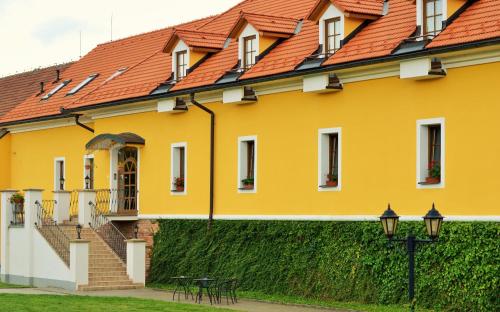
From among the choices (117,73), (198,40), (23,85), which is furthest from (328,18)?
(23,85)

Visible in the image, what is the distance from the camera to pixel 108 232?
122 feet

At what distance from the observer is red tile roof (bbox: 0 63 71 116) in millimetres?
49000

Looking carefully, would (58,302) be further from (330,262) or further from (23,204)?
(23,204)

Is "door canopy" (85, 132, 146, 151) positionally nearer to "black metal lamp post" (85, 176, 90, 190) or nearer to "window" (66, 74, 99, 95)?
"black metal lamp post" (85, 176, 90, 190)

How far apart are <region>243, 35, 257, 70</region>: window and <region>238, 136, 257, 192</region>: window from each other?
83.1 inches

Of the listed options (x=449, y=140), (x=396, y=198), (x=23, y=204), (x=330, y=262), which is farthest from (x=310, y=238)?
(x=23, y=204)

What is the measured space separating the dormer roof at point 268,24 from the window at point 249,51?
0.39 meters

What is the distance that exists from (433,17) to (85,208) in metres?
14.9

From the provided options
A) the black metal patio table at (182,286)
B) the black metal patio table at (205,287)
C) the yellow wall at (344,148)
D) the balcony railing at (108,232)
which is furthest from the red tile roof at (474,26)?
the balcony railing at (108,232)

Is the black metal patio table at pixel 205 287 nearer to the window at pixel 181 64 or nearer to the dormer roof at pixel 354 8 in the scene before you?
the dormer roof at pixel 354 8

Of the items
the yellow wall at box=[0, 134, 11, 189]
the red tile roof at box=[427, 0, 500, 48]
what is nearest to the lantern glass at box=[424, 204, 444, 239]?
the red tile roof at box=[427, 0, 500, 48]

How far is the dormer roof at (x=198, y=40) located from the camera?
3553 centimetres

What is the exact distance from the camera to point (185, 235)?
34656 millimetres

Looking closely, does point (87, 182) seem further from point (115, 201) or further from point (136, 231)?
point (136, 231)
